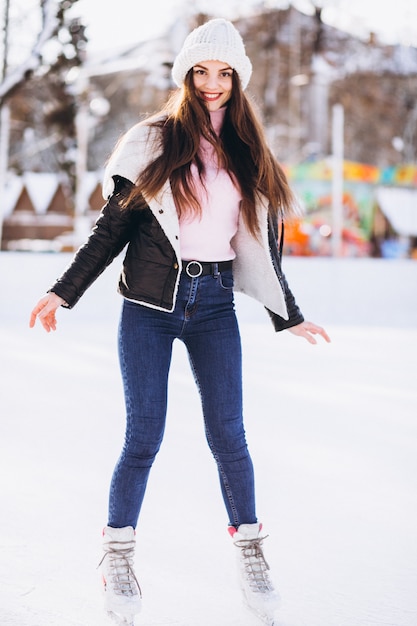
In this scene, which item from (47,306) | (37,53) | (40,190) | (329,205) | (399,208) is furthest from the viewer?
(40,190)

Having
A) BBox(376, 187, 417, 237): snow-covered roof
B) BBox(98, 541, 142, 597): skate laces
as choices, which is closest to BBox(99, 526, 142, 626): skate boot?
BBox(98, 541, 142, 597): skate laces

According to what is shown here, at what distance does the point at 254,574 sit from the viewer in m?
1.95

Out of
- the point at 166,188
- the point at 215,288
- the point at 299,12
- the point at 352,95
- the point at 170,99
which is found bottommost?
the point at 215,288

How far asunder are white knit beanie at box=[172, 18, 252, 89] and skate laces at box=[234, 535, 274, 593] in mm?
1015

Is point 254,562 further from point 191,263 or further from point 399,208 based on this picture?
point 399,208

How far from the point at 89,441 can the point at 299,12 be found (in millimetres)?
21396

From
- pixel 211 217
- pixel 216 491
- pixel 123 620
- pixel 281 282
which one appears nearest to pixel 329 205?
pixel 216 491

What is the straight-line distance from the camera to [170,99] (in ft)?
6.78

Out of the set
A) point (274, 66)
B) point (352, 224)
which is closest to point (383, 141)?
point (274, 66)

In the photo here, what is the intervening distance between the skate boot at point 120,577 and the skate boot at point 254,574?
230mm

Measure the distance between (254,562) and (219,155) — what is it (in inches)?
35.0

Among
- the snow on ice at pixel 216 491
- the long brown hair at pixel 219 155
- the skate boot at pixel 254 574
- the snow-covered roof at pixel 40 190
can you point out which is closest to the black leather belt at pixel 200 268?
the long brown hair at pixel 219 155

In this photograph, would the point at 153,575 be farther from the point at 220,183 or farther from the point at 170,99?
the point at 170,99

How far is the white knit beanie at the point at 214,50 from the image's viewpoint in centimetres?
197
